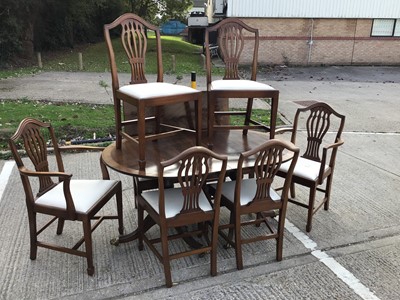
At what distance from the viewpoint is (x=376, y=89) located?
38.2 ft

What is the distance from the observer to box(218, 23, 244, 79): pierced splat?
11.9ft

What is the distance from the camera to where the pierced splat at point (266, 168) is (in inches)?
104

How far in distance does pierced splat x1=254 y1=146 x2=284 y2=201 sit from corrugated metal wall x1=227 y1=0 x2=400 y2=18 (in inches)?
546

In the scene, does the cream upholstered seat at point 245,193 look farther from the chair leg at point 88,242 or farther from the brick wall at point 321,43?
the brick wall at point 321,43

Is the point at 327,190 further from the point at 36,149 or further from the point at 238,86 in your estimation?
the point at 36,149

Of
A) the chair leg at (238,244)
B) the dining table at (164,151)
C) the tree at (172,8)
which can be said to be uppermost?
the tree at (172,8)

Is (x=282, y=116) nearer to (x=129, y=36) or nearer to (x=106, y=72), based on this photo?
(x=129, y=36)

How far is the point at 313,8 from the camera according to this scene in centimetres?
1591

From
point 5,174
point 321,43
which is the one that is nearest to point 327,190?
point 5,174

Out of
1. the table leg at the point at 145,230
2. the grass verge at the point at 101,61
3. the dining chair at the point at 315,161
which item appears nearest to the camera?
the table leg at the point at 145,230

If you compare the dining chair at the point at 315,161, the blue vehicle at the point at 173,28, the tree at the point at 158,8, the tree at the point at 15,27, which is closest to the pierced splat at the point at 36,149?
the dining chair at the point at 315,161

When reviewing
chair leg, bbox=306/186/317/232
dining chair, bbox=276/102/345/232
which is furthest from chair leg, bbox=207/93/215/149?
chair leg, bbox=306/186/317/232

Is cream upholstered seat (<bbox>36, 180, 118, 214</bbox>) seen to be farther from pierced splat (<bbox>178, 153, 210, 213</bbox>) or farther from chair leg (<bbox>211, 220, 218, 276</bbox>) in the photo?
chair leg (<bbox>211, 220, 218, 276</bbox>)

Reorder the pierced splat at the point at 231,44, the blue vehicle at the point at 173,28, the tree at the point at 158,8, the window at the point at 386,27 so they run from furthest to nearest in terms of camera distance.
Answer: the blue vehicle at the point at 173,28
the tree at the point at 158,8
the window at the point at 386,27
the pierced splat at the point at 231,44
